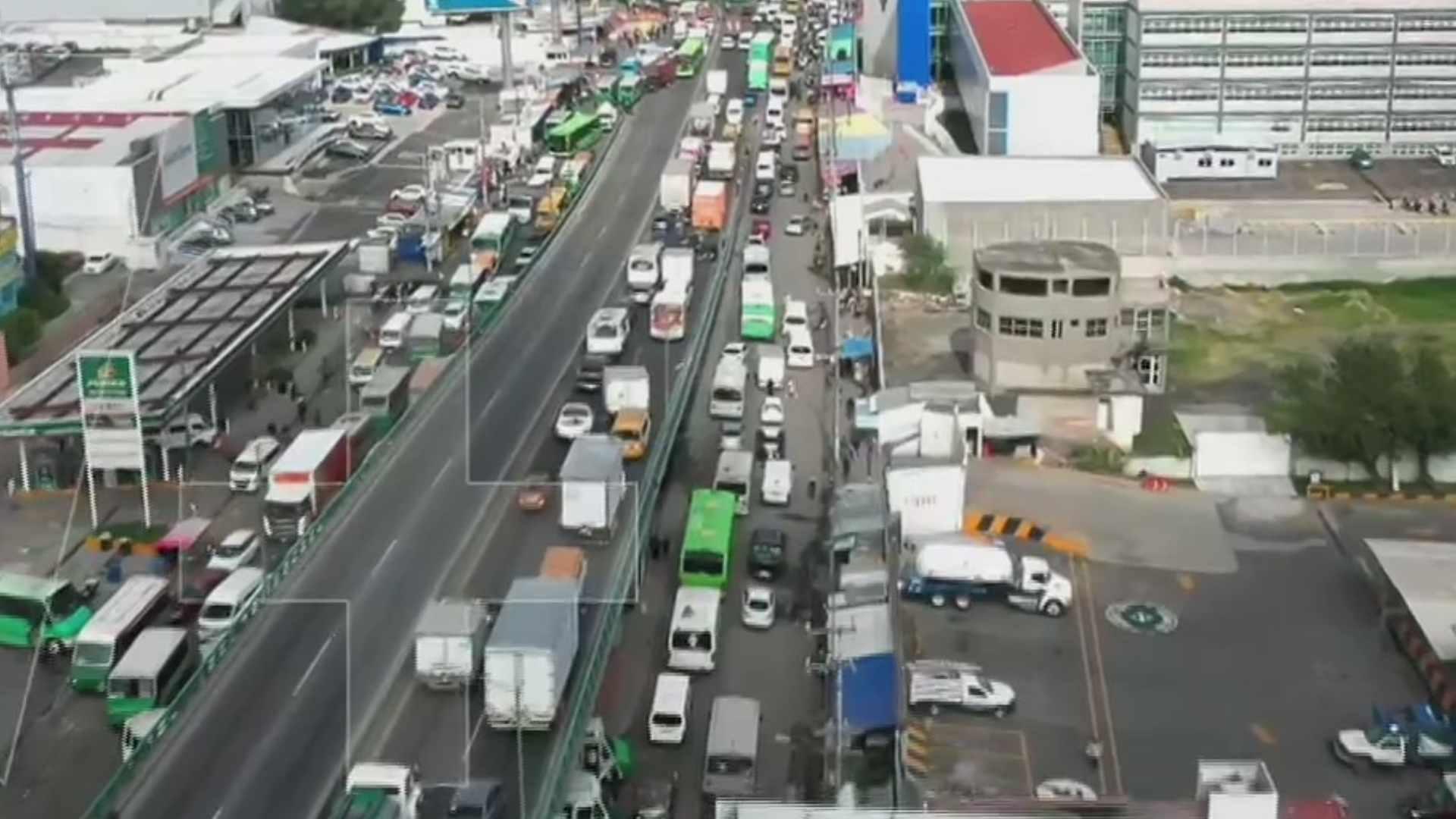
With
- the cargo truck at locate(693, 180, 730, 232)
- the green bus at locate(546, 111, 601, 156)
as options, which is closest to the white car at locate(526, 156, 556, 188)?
the green bus at locate(546, 111, 601, 156)

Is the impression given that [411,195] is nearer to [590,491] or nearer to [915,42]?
[915,42]

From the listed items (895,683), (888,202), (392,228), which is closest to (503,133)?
(392,228)

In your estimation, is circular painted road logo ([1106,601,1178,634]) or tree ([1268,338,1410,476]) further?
tree ([1268,338,1410,476])

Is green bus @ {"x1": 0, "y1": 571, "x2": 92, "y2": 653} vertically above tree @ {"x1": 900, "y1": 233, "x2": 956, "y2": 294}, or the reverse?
tree @ {"x1": 900, "y1": 233, "x2": 956, "y2": 294}

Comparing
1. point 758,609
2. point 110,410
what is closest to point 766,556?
point 758,609

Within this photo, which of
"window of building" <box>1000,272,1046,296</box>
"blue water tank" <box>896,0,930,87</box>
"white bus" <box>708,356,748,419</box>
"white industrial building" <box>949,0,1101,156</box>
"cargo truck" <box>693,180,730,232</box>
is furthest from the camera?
"blue water tank" <box>896,0,930,87</box>

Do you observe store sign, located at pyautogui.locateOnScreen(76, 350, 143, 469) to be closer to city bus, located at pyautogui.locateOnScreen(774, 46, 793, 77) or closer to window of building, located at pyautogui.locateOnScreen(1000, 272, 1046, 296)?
window of building, located at pyautogui.locateOnScreen(1000, 272, 1046, 296)

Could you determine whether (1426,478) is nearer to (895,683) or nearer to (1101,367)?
(1101,367)

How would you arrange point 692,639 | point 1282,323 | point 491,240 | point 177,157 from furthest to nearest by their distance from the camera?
point 177,157
point 491,240
point 1282,323
point 692,639
